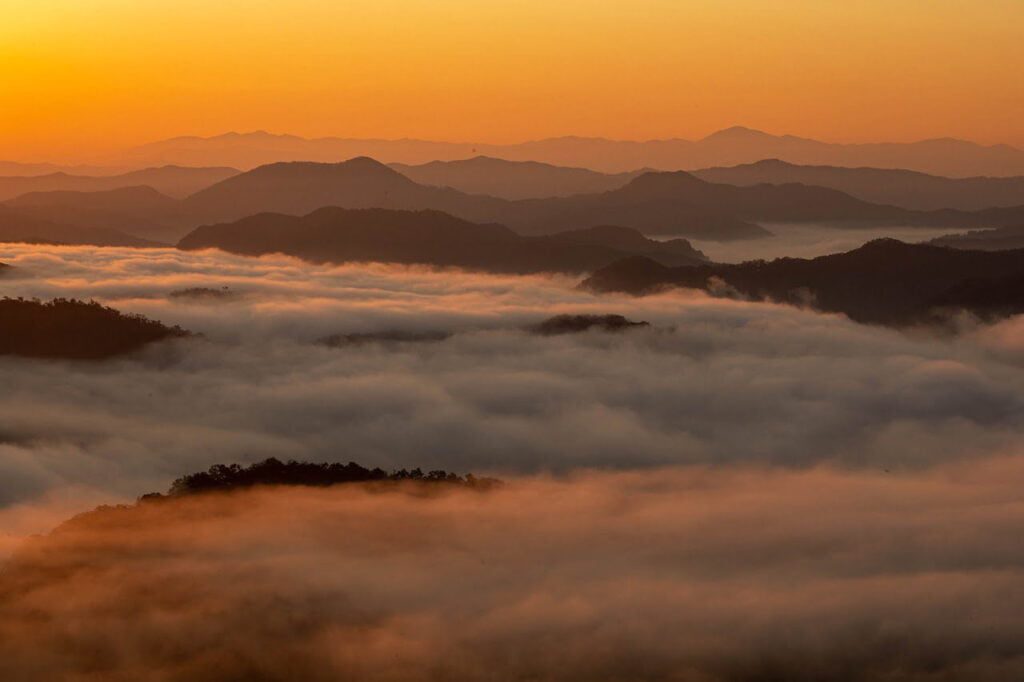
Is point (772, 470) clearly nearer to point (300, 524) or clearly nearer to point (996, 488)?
point (996, 488)

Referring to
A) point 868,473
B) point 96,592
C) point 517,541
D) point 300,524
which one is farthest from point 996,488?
point 96,592

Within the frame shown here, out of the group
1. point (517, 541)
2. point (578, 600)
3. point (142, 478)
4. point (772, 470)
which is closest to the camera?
point (578, 600)

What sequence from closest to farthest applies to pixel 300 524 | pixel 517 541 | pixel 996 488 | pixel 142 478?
pixel 300 524 → pixel 517 541 → pixel 142 478 → pixel 996 488

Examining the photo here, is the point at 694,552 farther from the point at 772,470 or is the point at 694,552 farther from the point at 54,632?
the point at 54,632

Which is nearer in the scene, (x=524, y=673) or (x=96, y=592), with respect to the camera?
(x=524, y=673)

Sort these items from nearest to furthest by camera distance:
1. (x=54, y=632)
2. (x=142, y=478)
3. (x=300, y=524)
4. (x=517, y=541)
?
(x=54, y=632), (x=300, y=524), (x=517, y=541), (x=142, y=478)

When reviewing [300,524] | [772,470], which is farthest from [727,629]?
[772,470]
